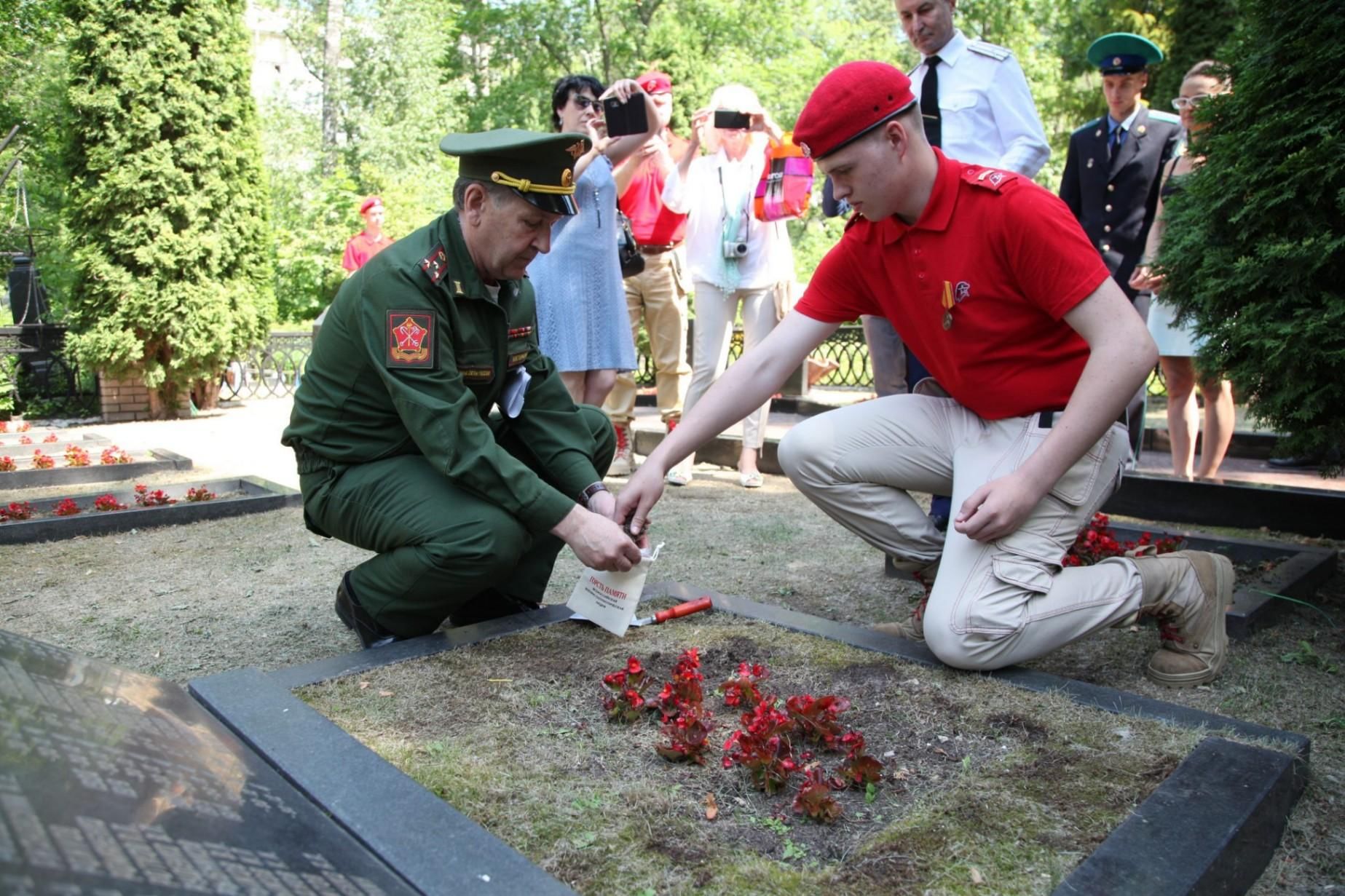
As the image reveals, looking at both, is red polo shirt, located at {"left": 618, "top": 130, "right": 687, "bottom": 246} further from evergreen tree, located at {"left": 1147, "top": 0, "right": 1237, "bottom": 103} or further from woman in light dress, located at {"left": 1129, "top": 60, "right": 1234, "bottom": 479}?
evergreen tree, located at {"left": 1147, "top": 0, "right": 1237, "bottom": 103}

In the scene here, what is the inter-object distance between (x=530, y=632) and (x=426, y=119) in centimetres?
2835

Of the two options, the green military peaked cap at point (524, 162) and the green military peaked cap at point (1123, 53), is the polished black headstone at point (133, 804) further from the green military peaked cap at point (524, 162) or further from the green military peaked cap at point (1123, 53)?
the green military peaked cap at point (1123, 53)

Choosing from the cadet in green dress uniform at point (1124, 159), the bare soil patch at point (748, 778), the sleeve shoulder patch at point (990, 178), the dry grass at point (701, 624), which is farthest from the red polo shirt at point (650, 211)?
the bare soil patch at point (748, 778)

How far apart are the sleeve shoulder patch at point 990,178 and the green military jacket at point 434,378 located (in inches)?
52.6

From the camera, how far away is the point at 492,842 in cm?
179

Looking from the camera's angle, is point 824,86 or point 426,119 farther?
point 426,119

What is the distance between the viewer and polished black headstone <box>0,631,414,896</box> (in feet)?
3.55

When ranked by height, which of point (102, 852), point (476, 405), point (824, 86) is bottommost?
point (102, 852)

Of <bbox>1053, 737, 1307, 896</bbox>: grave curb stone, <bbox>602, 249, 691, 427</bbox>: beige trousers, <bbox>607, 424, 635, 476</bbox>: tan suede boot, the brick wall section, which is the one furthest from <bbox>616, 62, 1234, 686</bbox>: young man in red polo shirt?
the brick wall section

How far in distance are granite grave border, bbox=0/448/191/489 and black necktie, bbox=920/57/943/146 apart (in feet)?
16.8

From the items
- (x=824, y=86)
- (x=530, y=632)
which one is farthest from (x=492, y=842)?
(x=824, y=86)

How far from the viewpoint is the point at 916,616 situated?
327 cm

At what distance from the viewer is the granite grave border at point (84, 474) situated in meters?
6.50

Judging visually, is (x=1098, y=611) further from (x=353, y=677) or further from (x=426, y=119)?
(x=426, y=119)
